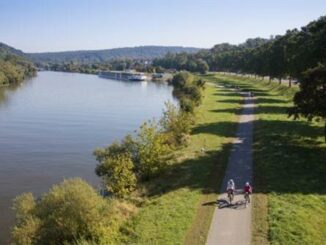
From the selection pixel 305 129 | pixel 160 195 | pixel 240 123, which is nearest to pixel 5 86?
pixel 240 123

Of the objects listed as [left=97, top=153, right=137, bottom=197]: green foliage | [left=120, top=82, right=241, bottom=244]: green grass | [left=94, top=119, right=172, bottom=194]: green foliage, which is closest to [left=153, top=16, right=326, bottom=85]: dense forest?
[left=120, top=82, right=241, bottom=244]: green grass

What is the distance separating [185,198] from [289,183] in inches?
297

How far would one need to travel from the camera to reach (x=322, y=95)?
122ft

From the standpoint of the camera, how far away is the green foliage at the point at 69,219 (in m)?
22.0

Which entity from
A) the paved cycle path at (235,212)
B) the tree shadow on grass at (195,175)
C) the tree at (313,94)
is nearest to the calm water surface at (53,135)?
the tree shadow on grass at (195,175)

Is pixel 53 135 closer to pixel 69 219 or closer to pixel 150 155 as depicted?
pixel 150 155

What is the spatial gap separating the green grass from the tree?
7576 mm

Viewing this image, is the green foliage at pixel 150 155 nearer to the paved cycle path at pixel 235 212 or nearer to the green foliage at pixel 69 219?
A: the paved cycle path at pixel 235 212

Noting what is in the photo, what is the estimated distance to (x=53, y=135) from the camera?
5866 cm

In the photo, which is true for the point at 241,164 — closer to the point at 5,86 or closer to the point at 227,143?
the point at 227,143

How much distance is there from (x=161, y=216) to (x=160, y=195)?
403 cm

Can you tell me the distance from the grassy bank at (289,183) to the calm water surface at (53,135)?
1481 centimetres

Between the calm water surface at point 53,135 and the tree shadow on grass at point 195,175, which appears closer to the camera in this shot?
the tree shadow on grass at point 195,175

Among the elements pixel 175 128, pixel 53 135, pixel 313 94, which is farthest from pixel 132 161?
pixel 53 135
